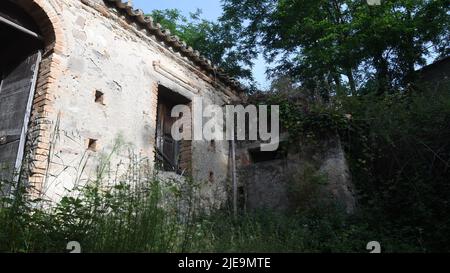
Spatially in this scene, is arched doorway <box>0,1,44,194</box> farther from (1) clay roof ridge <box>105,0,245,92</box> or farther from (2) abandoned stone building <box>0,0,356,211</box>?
(1) clay roof ridge <box>105,0,245,92</box>

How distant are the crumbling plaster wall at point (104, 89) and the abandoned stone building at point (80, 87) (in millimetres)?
17

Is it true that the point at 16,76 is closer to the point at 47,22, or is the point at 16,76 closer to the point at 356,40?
the point at 47,22

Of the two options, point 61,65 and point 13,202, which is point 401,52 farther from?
point 13,202

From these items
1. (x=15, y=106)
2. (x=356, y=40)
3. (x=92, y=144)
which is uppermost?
(x=356, y=40)

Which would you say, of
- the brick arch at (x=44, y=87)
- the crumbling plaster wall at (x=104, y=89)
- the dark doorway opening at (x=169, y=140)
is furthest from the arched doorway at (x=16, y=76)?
the dark doorway opening at (x=169, y=140)

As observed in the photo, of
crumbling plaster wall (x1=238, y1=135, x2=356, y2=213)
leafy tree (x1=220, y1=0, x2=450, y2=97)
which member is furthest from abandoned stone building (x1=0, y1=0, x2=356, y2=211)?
leafy tree (x1=220, y1=0, x2=450, y2=97)

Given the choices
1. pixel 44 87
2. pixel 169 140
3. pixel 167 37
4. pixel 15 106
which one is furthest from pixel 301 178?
pixel 15 106

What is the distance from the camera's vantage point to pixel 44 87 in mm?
4926

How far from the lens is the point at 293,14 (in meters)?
11.9

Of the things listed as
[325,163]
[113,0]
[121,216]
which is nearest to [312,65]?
[325,163]

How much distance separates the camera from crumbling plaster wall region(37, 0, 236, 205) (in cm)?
495

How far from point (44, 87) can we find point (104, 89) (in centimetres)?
101

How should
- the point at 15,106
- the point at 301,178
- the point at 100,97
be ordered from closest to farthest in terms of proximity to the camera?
the point at 15,106 → the point at 100,97 → the point at 301,178
